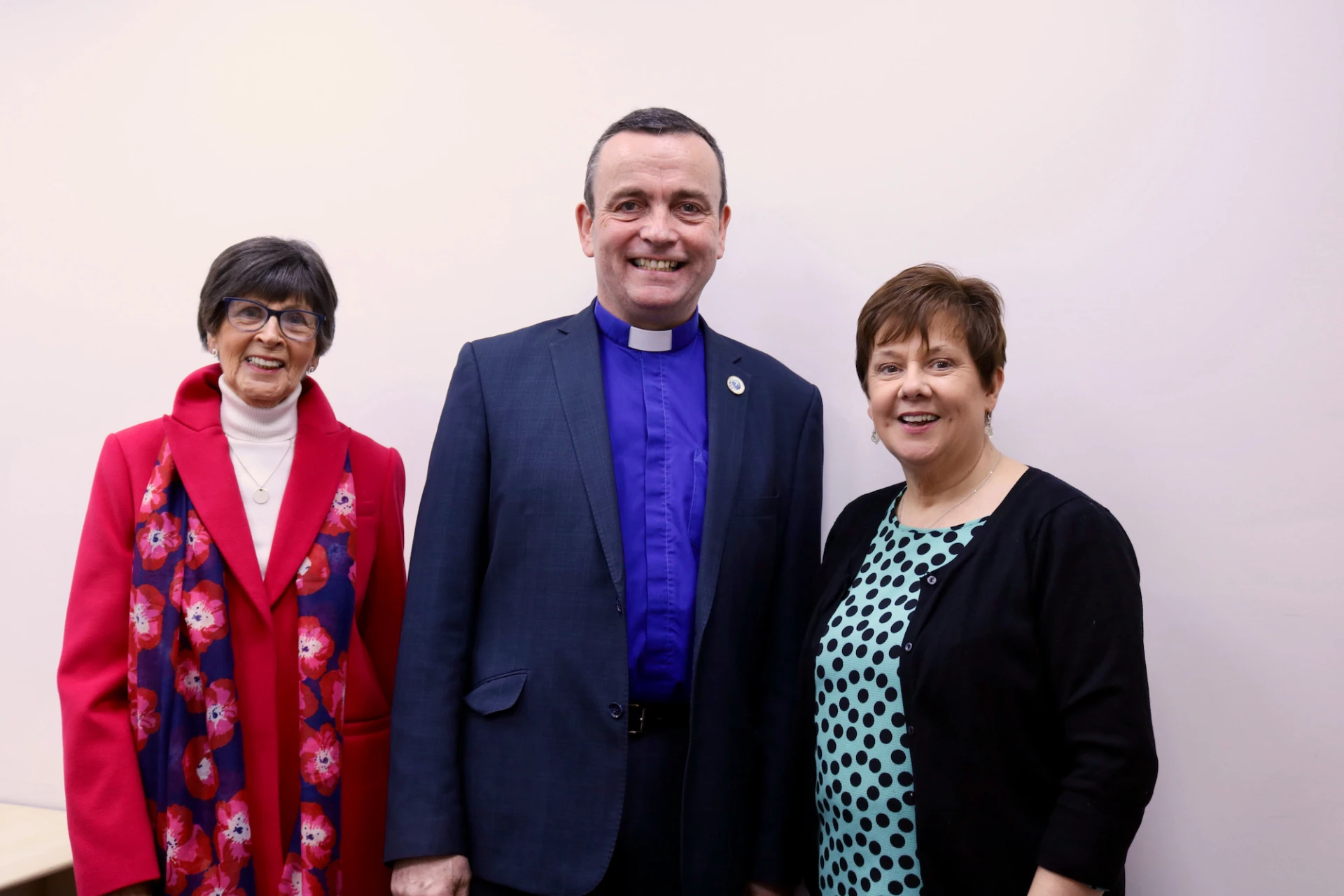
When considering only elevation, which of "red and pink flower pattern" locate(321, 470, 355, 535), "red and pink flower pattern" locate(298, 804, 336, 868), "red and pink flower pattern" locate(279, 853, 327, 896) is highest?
"red and pink flower pattern" locate(321, 470, 355, 535)

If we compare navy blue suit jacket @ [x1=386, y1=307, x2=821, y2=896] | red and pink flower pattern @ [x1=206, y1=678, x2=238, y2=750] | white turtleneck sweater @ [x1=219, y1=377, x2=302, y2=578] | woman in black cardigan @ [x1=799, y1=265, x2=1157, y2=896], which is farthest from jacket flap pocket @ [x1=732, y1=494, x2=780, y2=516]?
red and pink flower pattern @ [x1=206, y1=678, x2=238, y2=750]

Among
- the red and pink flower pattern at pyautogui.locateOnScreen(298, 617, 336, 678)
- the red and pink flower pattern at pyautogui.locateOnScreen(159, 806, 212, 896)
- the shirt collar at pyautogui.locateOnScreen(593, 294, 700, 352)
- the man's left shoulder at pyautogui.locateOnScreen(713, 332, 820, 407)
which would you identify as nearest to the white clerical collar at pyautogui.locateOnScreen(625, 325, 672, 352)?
the shirt collar at pyautogui.locateOnScreen(593, 294, 700, 352)

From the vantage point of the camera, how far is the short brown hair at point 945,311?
5.30 ft

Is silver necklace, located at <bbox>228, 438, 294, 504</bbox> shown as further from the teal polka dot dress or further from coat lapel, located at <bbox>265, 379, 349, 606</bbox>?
the teal polka dot dress

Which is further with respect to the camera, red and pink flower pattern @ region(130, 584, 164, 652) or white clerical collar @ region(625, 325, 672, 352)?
white clerical collar @ region(625, 325, 672, 352)

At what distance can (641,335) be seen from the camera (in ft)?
5.96

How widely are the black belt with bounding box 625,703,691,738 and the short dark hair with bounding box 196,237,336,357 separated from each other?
953 mm

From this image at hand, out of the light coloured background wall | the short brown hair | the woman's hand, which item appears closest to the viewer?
the woman's hand

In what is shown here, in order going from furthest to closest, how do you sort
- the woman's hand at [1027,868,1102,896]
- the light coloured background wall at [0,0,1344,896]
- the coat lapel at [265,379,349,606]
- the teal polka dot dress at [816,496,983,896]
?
the light coloured background wall at [0,0,1344,896] < the coat lapel at [265,379,349,606] < the teal polka dot dress at [816,496,983,896] < the woman's hand at [1027,868,1102,896]

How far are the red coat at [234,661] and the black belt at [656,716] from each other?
1.69ft

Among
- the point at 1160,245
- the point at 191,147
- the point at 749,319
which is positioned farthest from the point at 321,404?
the point at 1160,245

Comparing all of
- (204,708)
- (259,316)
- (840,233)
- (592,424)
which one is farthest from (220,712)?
(840,233)

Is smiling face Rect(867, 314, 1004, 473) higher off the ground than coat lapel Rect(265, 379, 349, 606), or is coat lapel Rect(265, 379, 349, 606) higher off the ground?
smiling face Rect(867, 314, 1004, 473)

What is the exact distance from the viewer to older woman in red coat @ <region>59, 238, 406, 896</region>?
163cm
